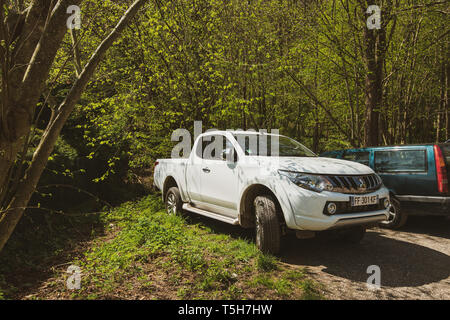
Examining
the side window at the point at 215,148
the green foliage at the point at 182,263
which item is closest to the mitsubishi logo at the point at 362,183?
the green foliage at the point at 182,263

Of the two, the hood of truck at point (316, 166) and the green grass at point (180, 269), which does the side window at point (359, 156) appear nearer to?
the hood of truck at point (316, 166)

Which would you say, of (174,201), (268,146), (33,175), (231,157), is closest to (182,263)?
(231,157)

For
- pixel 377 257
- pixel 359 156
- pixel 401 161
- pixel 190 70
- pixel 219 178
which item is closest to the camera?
pixel 377 257

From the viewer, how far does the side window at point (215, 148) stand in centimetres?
537

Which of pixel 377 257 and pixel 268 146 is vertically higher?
pixel 268 146

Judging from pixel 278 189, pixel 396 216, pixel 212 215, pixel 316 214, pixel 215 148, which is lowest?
pixel 396 216

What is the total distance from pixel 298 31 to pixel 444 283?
7.68 meters

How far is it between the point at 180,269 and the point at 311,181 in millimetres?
2137

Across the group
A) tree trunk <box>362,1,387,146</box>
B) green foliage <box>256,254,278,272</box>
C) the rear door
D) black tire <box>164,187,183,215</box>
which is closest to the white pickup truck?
green foliage <box>256,254,278,272</box>

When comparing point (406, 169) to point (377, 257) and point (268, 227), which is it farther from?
point (268, 227)

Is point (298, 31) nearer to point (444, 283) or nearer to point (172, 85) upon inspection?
point (172, 85)

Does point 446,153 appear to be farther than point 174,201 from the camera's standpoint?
No

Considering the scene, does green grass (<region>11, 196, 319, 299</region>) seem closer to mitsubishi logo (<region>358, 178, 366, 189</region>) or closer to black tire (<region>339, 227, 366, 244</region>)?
mitsubishi logo (<region>358, 178, 366, 189</region>)

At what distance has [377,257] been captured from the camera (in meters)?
4.63
